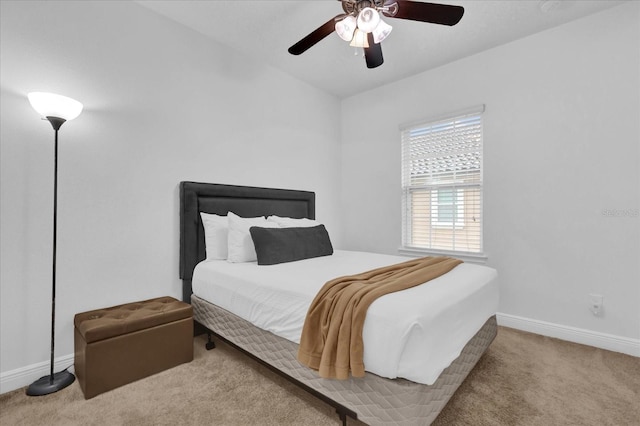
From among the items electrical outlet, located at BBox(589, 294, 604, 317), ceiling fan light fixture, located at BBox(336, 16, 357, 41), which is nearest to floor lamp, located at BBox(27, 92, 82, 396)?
ceiling fan light fixture, located at BBox(336, 16, 357, 41)

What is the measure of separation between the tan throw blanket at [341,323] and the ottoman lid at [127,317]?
1101 mm

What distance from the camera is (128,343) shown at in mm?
1916

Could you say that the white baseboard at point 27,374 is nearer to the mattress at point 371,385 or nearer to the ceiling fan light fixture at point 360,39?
the mattress at point 371,385

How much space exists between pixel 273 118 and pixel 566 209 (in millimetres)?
3140

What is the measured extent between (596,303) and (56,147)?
4299 mm

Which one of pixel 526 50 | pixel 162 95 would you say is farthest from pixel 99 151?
pixel 526 50

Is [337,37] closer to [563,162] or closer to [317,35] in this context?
[317,35]

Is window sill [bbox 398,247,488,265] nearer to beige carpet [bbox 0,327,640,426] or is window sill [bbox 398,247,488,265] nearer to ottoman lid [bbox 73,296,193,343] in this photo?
beige carpet [bbox 0,327,640,426]

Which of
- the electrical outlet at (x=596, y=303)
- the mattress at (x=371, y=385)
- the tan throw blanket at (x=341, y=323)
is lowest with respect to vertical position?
the mattress at (x=371, y=385)

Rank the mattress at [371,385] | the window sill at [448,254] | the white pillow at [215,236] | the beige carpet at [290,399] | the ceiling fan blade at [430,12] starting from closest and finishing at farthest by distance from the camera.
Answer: the mattress at [371,385] → the beige carpet at [290,399] → the ceiling fan blade at [430,12] → the white pillow at [215,236] → the window sill at [448,254]

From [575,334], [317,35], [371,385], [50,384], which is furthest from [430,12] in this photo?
[50,384]

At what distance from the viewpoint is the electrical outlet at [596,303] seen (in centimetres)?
253

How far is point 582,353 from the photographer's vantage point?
239 cm

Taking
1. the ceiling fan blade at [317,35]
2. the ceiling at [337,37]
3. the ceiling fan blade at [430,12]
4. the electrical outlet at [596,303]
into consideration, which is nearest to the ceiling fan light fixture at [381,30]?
the ceiling fan blade at [430,12]
